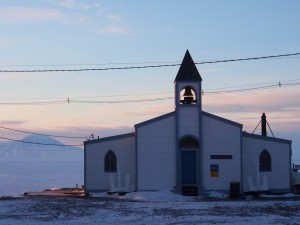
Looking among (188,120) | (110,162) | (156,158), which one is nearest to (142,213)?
(156,158)

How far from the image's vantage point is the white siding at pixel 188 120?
37750 millimetres

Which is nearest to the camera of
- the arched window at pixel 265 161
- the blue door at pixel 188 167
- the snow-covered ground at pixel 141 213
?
the snow-covered ground at pixel 141 213

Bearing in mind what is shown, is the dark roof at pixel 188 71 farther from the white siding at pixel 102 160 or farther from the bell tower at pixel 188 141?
the white siding at pixel 102 160

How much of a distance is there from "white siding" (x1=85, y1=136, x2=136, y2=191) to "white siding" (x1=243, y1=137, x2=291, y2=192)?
698 centimetres

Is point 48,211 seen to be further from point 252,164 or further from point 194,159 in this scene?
point 252,164

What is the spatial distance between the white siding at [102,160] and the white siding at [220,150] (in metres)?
4.48

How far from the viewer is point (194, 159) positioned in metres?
37.8

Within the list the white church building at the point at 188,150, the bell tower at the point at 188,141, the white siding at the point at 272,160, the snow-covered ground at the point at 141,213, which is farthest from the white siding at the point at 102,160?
the white siding at the point at 272,160

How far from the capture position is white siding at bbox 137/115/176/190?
37.7 m

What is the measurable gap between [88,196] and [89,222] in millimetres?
13893

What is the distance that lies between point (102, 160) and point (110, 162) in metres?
0.51

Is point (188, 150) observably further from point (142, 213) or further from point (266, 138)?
point (142, 213)

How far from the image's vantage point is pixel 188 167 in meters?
37.8

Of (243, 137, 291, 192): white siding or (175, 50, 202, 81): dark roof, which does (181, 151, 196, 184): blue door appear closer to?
(243, 137, 291, 192): white siding
